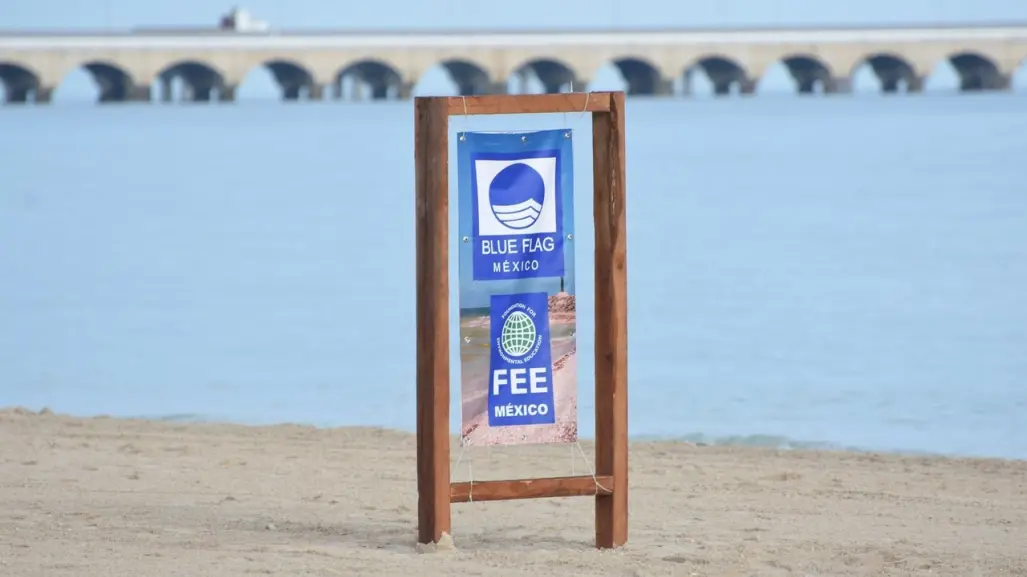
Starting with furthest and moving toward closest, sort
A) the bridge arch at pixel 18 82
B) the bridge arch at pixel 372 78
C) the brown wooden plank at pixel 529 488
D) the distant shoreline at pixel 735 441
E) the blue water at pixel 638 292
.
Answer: the bridge arch at pixel 372 78, the bridge arch at pixel 18 82, the blue water at pixel 638 292, the distant shoreline at pixel 735 441, the brown wooden plank at pixel 529 488

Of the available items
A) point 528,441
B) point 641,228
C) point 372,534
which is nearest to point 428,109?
point 528,441

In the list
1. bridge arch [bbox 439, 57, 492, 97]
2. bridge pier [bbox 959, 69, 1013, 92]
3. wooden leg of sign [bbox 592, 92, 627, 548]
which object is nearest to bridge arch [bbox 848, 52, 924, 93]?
bridge pier [bbox 959, 69, 1013, 92]

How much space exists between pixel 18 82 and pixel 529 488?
76928 millimetres

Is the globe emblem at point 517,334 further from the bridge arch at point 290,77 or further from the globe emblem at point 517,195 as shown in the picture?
the bridge arch at point 290,77

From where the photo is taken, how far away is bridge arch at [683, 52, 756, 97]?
7775cm

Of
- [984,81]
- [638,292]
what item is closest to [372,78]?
[984,81]

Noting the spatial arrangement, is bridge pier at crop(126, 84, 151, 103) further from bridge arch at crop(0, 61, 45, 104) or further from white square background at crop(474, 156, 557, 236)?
white square background at crop(474, 156, 557, 236)

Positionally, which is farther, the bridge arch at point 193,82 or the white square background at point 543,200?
the bridge arch at point 193,82

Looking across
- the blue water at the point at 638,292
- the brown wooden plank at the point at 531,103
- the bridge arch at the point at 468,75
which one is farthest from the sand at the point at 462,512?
the bridge arch at the point at 468,75

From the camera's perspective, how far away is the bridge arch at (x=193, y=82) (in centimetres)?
7862

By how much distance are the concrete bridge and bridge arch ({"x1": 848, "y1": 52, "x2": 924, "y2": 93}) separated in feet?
0.46

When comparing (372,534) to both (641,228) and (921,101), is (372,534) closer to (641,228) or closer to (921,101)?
(641,228)

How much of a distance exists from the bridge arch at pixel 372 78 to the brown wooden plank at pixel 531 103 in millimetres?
73496

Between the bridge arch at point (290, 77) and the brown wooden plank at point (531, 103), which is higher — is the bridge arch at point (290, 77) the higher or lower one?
the higher one
